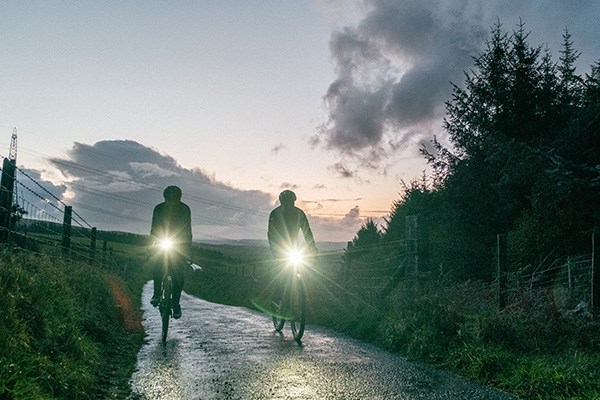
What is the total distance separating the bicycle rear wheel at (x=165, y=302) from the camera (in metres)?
7.88

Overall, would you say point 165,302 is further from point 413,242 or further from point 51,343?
point 413,242

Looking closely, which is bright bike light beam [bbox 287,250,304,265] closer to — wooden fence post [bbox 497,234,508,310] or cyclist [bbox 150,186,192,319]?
cyclist [bbox 150,186,192,319]

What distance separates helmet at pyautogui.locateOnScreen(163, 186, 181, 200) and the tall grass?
87.4 inches

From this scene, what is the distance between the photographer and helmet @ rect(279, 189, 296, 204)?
8891mm

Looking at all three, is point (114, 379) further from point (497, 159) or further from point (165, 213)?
point (497, 159)

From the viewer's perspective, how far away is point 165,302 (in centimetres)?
823

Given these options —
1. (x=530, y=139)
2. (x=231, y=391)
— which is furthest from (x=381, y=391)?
(x=530, y=139)

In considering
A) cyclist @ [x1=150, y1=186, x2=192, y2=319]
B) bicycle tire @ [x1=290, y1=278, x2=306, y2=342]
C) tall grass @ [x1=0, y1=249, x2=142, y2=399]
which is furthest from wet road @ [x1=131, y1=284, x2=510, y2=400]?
cyclist @ [x1=150, y1=186, x2=192, y2=319]

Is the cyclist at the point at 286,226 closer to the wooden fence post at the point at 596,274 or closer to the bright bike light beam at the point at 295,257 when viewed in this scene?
the bright bike light beam at the point at 295,257

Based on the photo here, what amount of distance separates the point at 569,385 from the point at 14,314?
5447 millimetres

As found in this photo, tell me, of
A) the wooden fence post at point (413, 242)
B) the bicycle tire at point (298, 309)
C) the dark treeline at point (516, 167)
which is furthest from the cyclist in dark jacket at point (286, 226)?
Result: the dark treeline at point (516, 167)

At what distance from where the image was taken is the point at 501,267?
26.4 ft

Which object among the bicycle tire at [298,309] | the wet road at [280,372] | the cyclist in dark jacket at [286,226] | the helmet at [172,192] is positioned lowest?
the wet road at [280,372]

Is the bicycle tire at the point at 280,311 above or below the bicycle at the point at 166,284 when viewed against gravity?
below
